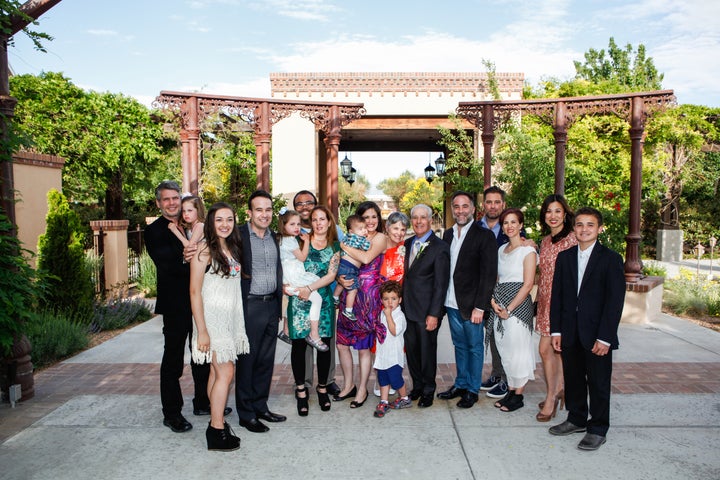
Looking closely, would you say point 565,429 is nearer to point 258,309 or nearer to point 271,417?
point 271,417

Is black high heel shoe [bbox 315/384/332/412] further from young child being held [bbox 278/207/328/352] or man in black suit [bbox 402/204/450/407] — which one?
man in black suit [bbox 402/204/450/407]

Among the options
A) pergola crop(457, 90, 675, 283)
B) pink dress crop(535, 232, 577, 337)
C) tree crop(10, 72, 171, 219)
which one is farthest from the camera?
tree crop(10, 72, 171, 219)

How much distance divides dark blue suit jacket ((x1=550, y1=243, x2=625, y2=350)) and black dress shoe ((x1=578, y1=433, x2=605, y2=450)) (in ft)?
2.03

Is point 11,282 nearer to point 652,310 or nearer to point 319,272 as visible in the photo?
point 319,272

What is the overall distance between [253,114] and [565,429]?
23.1 ft

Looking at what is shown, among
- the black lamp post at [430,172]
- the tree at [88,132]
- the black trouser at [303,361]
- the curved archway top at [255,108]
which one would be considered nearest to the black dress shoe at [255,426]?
the black trouser at [303,361]

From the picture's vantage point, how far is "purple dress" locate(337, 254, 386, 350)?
4.53m

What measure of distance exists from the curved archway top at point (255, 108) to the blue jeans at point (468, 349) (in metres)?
5.61

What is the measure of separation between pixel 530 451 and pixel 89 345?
563 centimetres

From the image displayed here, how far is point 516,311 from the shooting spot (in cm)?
452

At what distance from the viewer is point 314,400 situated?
15.6ft

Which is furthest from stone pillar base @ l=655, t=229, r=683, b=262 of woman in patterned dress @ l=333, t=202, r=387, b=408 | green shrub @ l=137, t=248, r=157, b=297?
woman in patterned dress @ l=333, t=202, r=387, b=408

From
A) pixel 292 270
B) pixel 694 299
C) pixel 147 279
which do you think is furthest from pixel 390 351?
pixel 147 279

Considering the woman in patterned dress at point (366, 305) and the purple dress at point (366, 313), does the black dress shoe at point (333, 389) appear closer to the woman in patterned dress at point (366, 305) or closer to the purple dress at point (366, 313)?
the woman in patterned dress at point (366, 305)
